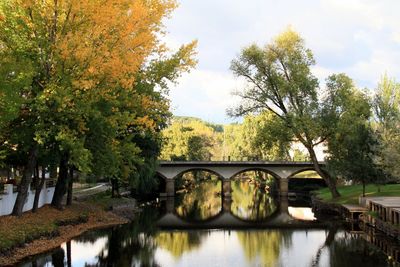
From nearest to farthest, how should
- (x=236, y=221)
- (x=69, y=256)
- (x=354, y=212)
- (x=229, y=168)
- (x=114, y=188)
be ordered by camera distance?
(x=69, y=256)
(x=354, y=212)
(x=236, y=221)
(x=114, y=188)
(x=229, y=168)

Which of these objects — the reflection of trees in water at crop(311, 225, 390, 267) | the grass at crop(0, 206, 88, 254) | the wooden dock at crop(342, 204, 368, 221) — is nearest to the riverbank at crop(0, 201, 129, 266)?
the grass at crop(0, 206, 88, 254)

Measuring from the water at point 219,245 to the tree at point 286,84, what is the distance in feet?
30.5

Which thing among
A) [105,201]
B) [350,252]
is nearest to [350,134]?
[350,252]

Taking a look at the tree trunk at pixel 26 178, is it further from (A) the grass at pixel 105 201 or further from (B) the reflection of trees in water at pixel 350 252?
(B) the reflection of trees in water at pixel 350 252

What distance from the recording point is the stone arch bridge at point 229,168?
74.1 m

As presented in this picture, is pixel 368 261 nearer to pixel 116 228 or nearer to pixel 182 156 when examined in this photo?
pixel 116 228

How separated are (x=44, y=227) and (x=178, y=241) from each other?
8268mm

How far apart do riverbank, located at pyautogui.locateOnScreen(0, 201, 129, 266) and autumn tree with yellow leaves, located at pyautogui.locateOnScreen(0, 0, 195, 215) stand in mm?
4296

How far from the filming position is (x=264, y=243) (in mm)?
29047

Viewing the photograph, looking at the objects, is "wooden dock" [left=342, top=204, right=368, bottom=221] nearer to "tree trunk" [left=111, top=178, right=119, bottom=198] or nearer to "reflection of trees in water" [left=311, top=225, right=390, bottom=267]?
"reflection of trees in water" [left=311, top=225, right=390, bottom=267]

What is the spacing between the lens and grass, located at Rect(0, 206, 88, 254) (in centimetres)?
2186

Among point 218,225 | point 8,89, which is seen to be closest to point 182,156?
point 218,225

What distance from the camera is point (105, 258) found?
2295cm

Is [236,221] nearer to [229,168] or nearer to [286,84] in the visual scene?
[286,84]
